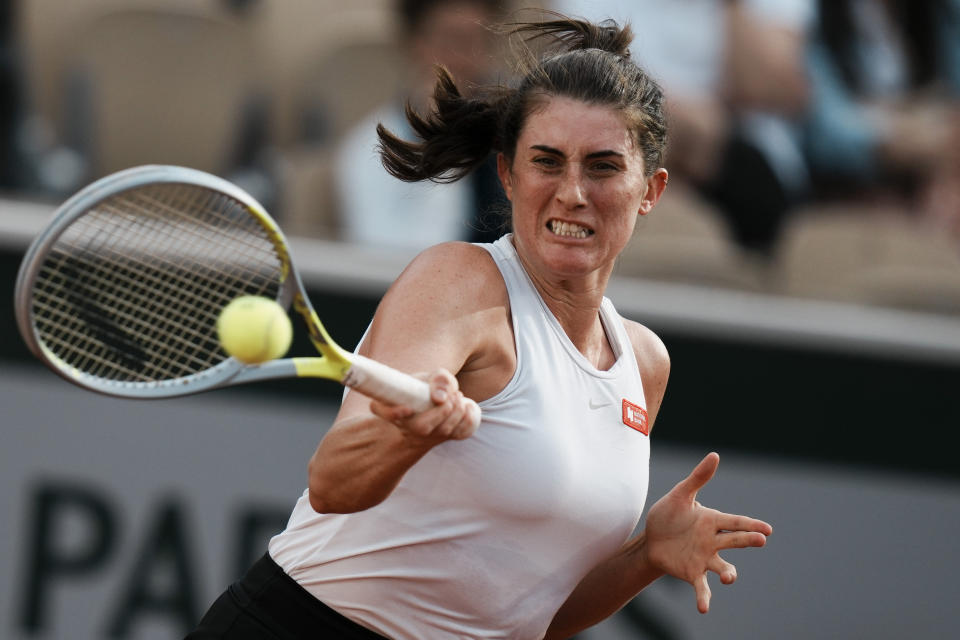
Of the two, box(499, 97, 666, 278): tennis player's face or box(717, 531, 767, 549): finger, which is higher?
box(499, 97, 666, 278): tennis player's face

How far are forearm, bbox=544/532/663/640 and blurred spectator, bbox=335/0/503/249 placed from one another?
177cm

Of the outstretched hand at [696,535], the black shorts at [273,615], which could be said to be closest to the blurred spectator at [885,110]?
the outstretched hand at [696,535]

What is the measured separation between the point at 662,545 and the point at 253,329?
92 cm

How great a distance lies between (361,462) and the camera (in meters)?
1.88

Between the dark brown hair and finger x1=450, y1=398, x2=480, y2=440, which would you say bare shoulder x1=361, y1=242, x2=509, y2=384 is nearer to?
finger x1=450, y1=398, x2=480, y2=440

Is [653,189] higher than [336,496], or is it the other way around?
[653,189]

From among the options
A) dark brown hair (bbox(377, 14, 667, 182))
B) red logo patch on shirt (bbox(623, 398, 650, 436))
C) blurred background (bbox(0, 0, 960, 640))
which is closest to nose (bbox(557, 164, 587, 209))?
dark brown hair (bbox(377, 14, 667, 182))

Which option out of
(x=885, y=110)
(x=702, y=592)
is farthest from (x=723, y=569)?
(x=885, y=110)

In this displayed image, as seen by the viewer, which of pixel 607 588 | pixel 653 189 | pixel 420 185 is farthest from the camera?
pixel 420 185

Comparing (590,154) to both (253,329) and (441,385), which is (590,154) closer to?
(441,385)

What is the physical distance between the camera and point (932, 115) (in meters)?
5.25

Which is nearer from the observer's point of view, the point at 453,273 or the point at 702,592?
the point at 453,273

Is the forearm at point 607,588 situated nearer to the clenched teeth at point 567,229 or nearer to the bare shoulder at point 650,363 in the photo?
the bare shoulder at point 650,363

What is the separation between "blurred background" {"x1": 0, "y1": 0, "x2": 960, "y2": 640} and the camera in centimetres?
380
